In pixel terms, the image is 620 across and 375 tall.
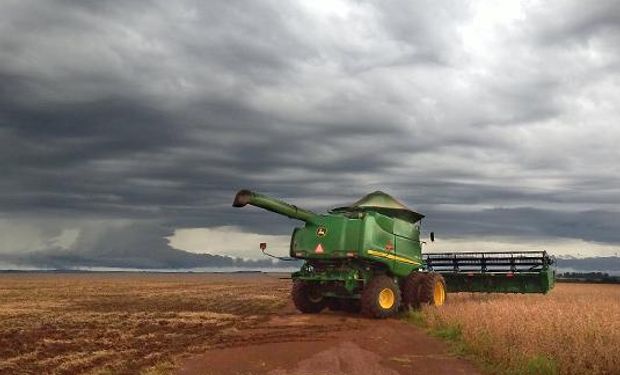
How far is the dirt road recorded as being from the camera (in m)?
9.70

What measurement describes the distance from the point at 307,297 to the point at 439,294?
13.9 feet

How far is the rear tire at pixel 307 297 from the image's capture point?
1900 cm

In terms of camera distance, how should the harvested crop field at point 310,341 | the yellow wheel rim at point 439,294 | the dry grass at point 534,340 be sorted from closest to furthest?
the dry grass at point 534,340, the harvested crop field at point 310,341, the yellow wheel rim at point 439,294

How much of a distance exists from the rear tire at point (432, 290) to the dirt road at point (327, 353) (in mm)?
3205

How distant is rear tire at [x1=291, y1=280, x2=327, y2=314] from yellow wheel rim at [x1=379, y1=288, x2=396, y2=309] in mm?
2497

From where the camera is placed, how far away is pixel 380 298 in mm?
17203

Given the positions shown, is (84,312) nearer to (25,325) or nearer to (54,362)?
(25,325)

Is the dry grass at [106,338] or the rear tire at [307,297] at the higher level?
the rear tire at [307,297]

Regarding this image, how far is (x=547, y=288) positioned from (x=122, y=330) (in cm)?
1422

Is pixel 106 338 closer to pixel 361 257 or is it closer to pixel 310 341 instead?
pixel 310 341

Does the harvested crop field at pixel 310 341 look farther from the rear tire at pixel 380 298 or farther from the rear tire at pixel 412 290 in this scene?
the rear tire at pixel 412 290

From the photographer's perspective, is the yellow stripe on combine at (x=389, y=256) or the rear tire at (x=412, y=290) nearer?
the yellow stripe on combine at (x=389, y=256)

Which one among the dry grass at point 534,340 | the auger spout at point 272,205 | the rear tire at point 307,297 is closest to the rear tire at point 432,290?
the rear tire at point 307,297

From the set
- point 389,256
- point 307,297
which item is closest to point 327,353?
point 389,256
